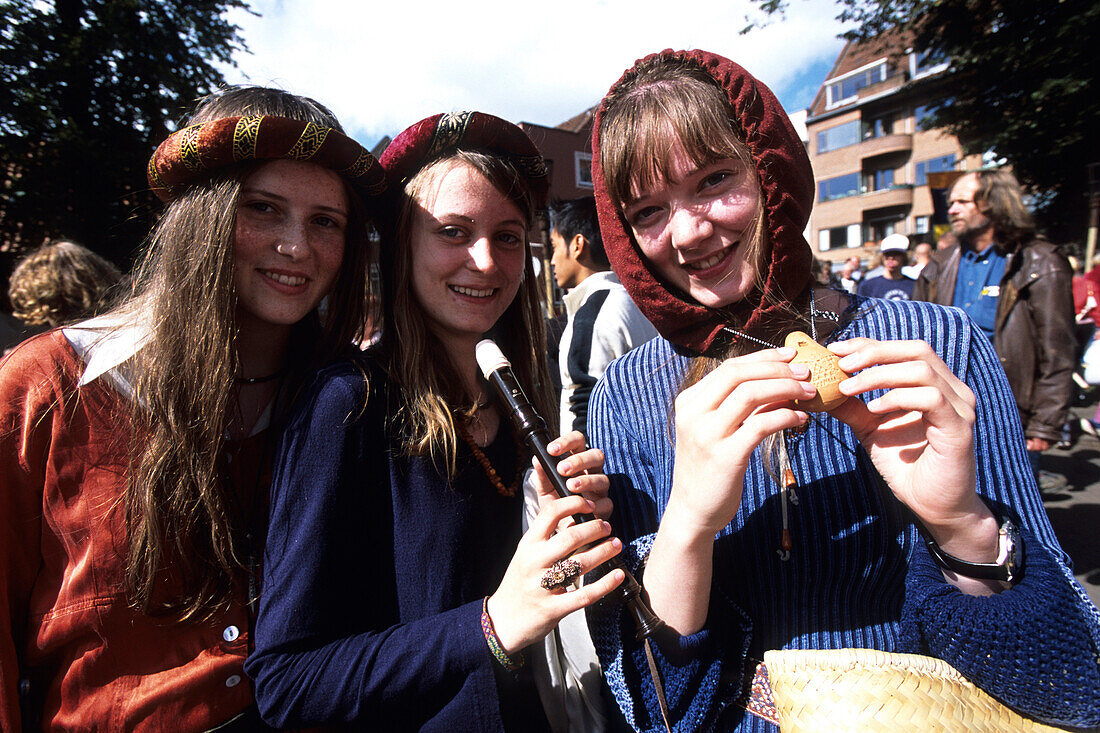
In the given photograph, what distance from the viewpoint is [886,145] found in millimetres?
34781

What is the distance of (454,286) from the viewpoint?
1649mm

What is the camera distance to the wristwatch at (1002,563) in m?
1.04

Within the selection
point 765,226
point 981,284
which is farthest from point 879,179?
point 765,226

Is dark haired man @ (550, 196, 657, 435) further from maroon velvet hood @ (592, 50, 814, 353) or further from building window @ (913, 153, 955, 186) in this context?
building window @ (913, 153, 955, 186)

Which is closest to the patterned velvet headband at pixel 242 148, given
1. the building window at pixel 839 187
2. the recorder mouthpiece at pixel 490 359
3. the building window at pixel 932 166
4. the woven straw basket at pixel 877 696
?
the recorder mouthpiece at pixel 490 359

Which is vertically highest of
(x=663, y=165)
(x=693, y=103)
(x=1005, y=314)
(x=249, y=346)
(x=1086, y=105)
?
(x=1086, y=105)

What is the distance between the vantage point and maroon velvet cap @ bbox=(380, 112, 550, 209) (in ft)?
5.48

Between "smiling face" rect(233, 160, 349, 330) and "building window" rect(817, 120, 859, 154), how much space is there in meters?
42.9

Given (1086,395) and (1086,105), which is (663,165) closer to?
(1086,395)

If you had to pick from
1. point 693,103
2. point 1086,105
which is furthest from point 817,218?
point 693,103

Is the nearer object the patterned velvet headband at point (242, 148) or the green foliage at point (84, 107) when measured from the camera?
the patterned velvet headband at point (242, 148)

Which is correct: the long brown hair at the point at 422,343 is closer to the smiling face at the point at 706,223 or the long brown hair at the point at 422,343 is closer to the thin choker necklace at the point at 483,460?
the thin choker necklace at the point at 483,460

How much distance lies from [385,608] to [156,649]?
534 millimetres

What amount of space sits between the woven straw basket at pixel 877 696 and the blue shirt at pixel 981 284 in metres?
3.87
